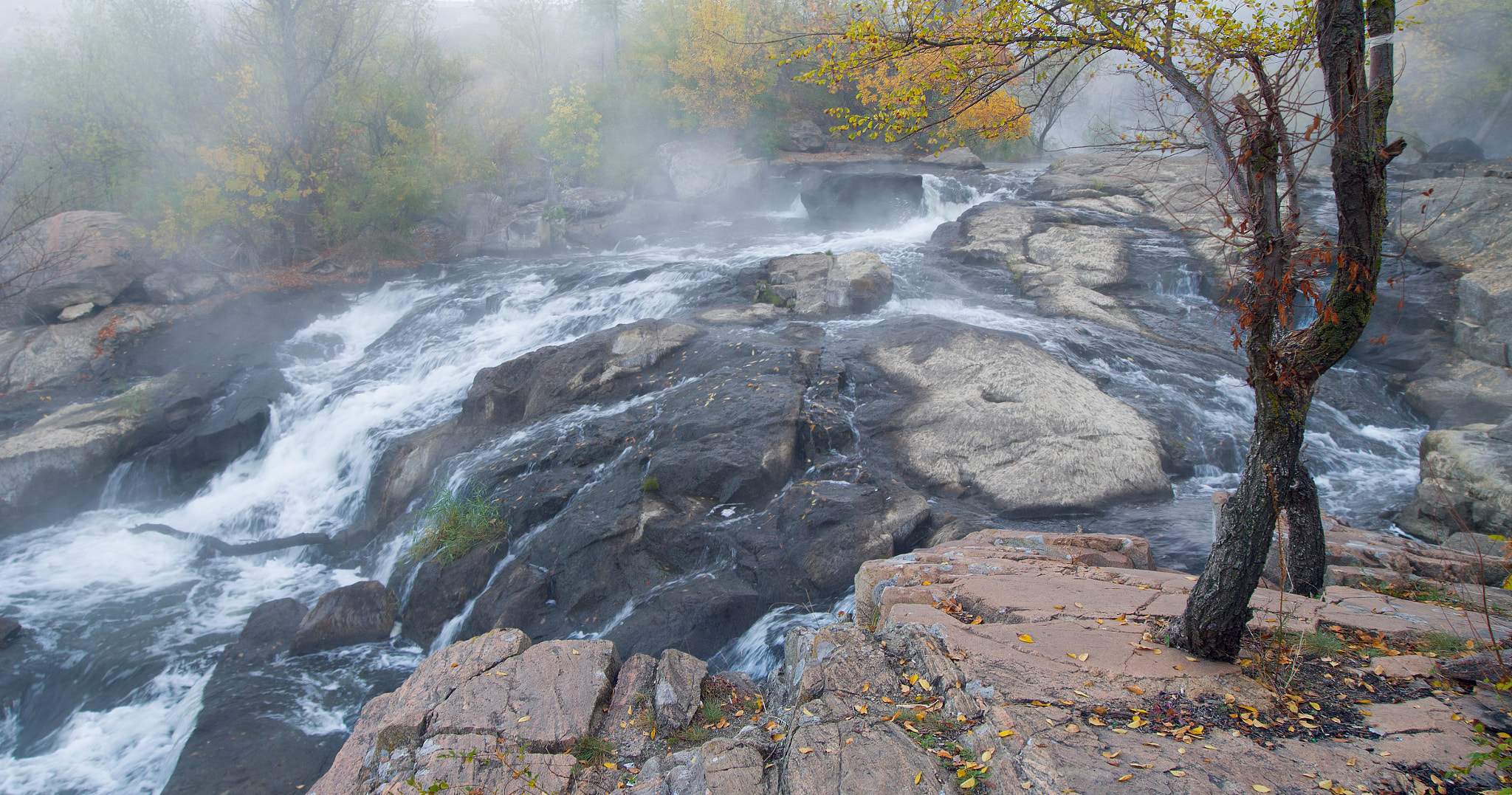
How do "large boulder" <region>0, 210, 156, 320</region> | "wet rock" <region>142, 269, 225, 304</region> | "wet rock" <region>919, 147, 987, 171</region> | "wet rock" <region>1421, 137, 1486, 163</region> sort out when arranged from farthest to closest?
1. "wet rock" <region>919, 147, 987, 171</region>
2. "wet rock" <region>1421, 137, 1486, 163</region>
3. "wet rock" <region>142, 269, 225, 304</region>
4. "large boulder" <region>0, 210, 156, 320</region>

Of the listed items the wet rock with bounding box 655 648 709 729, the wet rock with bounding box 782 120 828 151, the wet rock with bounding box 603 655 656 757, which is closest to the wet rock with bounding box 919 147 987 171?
the wet rock with bounding box 782 120 828 151

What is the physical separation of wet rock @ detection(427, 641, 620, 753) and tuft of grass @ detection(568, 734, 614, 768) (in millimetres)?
60

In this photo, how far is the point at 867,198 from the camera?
77.5ft

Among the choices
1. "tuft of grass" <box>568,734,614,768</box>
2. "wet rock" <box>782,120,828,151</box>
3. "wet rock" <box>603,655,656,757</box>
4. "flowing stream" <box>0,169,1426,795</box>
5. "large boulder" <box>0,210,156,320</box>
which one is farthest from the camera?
"wet rock" <box>782,120,828,151</box>

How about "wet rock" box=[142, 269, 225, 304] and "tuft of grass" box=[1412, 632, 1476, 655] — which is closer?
"tuft of grass" box=[1412, 632, 1476, 655]

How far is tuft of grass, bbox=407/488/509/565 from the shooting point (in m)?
9.38

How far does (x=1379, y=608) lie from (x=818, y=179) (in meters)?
22.0

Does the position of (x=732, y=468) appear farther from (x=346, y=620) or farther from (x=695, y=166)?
(x=695, y=166)

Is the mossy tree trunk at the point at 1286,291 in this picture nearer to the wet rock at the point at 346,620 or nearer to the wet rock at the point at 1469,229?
the wet rock at the point at 346,620

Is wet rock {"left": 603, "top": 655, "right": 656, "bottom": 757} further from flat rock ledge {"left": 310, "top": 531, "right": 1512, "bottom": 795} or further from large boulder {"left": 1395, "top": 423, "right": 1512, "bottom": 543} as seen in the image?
large boulder {"left": 1395, "top": 423, "right": 1512, "bottom": 543}

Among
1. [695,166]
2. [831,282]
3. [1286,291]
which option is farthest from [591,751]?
[695,166]

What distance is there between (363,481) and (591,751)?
9327 millimetres

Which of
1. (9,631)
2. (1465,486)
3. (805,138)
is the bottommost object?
Answer: (9,631)

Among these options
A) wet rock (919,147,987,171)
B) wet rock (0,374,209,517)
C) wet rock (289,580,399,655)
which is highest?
wet rock (919,147,987,171)
